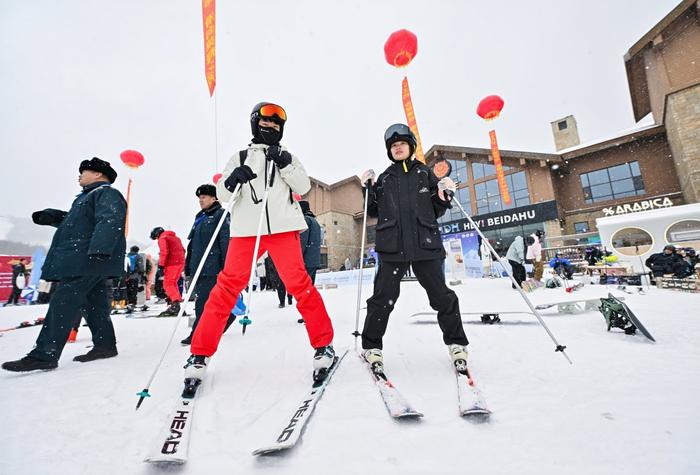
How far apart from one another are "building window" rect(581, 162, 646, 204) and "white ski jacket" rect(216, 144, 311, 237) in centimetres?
2176

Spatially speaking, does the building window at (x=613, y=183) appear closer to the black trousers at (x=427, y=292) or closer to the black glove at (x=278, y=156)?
the black trousers at (x=427, y=292)

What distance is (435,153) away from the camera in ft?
74.3

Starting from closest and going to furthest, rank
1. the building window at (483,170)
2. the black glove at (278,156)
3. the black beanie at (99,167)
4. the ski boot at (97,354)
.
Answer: the black glove at (278,156), the ski boot at (97,354), the black beanie at (99,167), the building window at (483,170)

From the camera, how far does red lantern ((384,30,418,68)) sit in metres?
8.44

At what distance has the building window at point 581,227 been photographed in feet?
58.2

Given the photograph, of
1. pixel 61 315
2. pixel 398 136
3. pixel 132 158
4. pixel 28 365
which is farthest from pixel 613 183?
pixel 132 158

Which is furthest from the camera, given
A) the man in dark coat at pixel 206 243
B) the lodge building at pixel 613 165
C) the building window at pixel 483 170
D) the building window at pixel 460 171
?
the building window at pixel 460 171

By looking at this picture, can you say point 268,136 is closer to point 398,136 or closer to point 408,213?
point 398,136

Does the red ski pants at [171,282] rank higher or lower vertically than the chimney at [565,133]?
lower

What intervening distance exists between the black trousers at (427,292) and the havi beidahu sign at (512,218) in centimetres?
1433

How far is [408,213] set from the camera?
2215 mm

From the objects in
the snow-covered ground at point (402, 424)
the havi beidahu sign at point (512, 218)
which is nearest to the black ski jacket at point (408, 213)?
the snow-covered ground at point (402, 424)

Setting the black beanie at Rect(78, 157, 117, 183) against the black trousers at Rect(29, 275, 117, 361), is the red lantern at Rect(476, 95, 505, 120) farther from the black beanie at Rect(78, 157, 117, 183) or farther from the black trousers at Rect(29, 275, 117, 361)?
the black trousers at Rect(29, 275, 117, 361)

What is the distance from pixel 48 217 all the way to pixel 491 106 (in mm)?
12144
